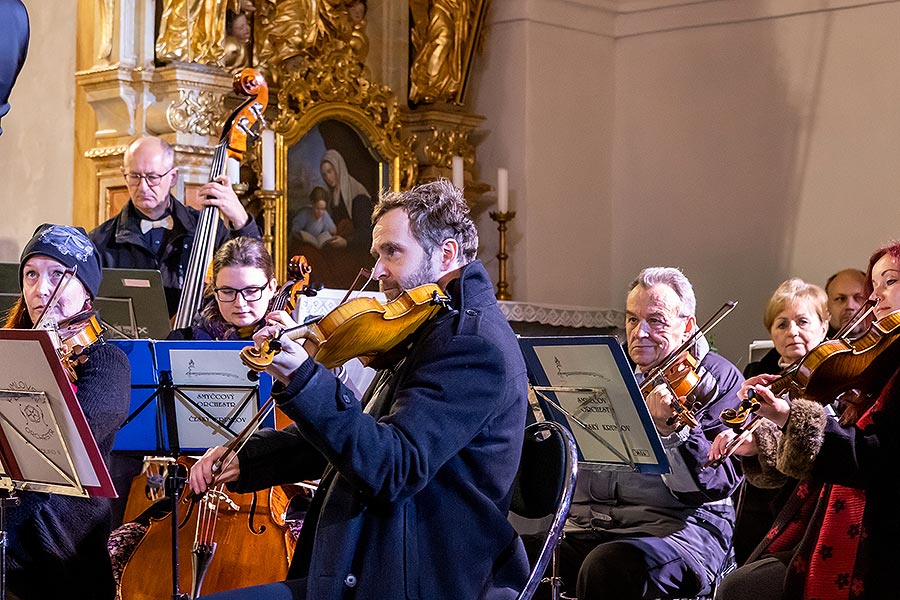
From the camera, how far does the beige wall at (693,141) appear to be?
28.5ft

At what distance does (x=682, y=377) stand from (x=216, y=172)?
2.20 metres

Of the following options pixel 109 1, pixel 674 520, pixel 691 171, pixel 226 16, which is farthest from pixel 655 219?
pixel 674 520

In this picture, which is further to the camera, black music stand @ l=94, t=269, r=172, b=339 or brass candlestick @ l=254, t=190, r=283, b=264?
brass candlestick @ l=254, t=190, r=283, b=264

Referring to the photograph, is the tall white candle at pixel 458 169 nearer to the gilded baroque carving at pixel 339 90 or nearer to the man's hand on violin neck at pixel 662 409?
the gilded baroque carving at pixel 339 90

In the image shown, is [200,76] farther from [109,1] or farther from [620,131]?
[620,131]

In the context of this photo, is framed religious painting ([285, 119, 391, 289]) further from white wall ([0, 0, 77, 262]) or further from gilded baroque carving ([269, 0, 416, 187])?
white wall ([0, 0, 77, 262])

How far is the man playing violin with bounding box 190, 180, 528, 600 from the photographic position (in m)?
2.79

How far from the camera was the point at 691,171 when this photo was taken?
30.7 ft

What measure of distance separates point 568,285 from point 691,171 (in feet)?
3.56

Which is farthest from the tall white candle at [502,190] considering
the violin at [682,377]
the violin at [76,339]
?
the violin at [76,339]

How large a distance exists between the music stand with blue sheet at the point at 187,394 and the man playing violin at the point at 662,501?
3.39 feet

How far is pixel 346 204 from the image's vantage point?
846cm

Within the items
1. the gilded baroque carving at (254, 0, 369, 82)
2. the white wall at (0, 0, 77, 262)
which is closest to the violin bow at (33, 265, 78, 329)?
the white wall at (0, 0, 77, 262)

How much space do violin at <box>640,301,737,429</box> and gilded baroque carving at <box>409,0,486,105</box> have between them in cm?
502
